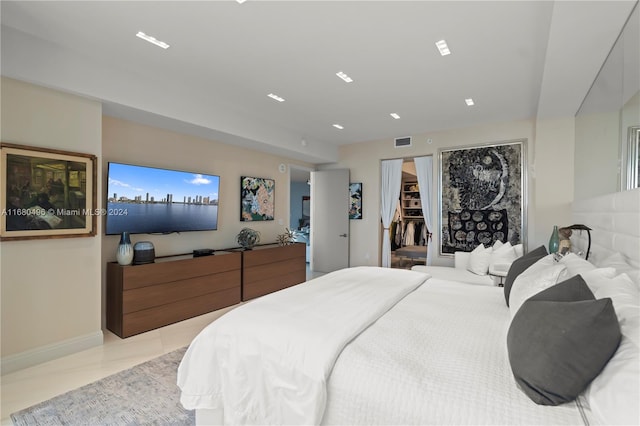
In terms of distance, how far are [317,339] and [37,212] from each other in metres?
2.67

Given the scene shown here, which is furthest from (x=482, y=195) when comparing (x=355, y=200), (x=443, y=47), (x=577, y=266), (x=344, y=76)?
(x=577, y=266)

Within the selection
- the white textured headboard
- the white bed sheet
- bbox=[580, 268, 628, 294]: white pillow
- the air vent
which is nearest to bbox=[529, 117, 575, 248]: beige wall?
the white textured headboard

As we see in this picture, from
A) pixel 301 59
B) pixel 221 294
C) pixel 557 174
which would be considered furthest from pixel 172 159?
pixel 557 174

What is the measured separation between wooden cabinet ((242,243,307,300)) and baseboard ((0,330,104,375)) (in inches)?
69.0

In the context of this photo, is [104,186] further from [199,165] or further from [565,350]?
[565,350]

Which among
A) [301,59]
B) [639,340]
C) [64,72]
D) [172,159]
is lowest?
[639,340]

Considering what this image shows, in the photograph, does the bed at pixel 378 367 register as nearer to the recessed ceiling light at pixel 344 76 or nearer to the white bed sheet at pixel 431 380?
the white bed sheet at pixel 431 380

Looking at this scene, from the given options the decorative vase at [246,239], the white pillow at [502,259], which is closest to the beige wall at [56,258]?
the decorative vase at [246,239]

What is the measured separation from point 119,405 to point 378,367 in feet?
6.07

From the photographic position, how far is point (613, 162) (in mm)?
2211

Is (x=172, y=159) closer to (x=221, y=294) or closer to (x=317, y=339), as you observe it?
(x=221, y=294)

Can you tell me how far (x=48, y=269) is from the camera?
8.57 ft

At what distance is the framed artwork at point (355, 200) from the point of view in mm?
5961

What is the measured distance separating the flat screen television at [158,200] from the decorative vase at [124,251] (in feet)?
0.48
